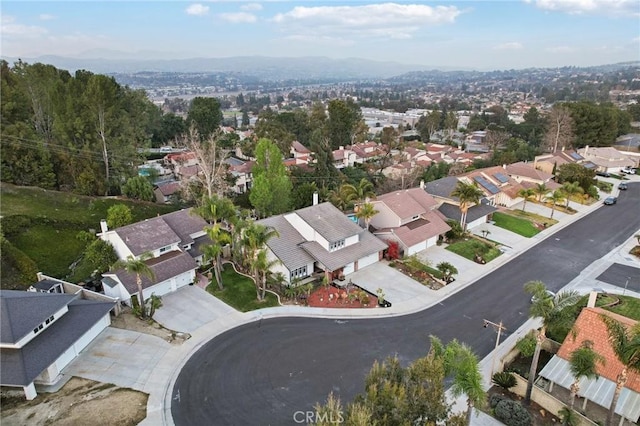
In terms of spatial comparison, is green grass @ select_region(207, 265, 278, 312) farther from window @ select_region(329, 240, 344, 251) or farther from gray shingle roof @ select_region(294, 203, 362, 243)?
gray shingle roof @ select_region(294, 203, 362, 243)

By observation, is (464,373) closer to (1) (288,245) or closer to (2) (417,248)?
(1) (288,245)

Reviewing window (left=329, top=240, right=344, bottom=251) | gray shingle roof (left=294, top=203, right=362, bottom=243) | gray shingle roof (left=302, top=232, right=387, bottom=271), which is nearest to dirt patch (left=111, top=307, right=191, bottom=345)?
gray shingle roof (left=302, top=232, right=387, bottom=271)

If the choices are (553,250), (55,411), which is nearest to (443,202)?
(553,250)

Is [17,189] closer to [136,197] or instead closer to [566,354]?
[136,197]

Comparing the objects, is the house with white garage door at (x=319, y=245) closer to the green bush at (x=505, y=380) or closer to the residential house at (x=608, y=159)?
the green bush at (x=505, y=380)

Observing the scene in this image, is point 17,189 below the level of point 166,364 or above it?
above

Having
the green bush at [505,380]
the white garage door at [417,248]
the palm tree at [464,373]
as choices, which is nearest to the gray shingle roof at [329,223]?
the white garage door at [417,248]
